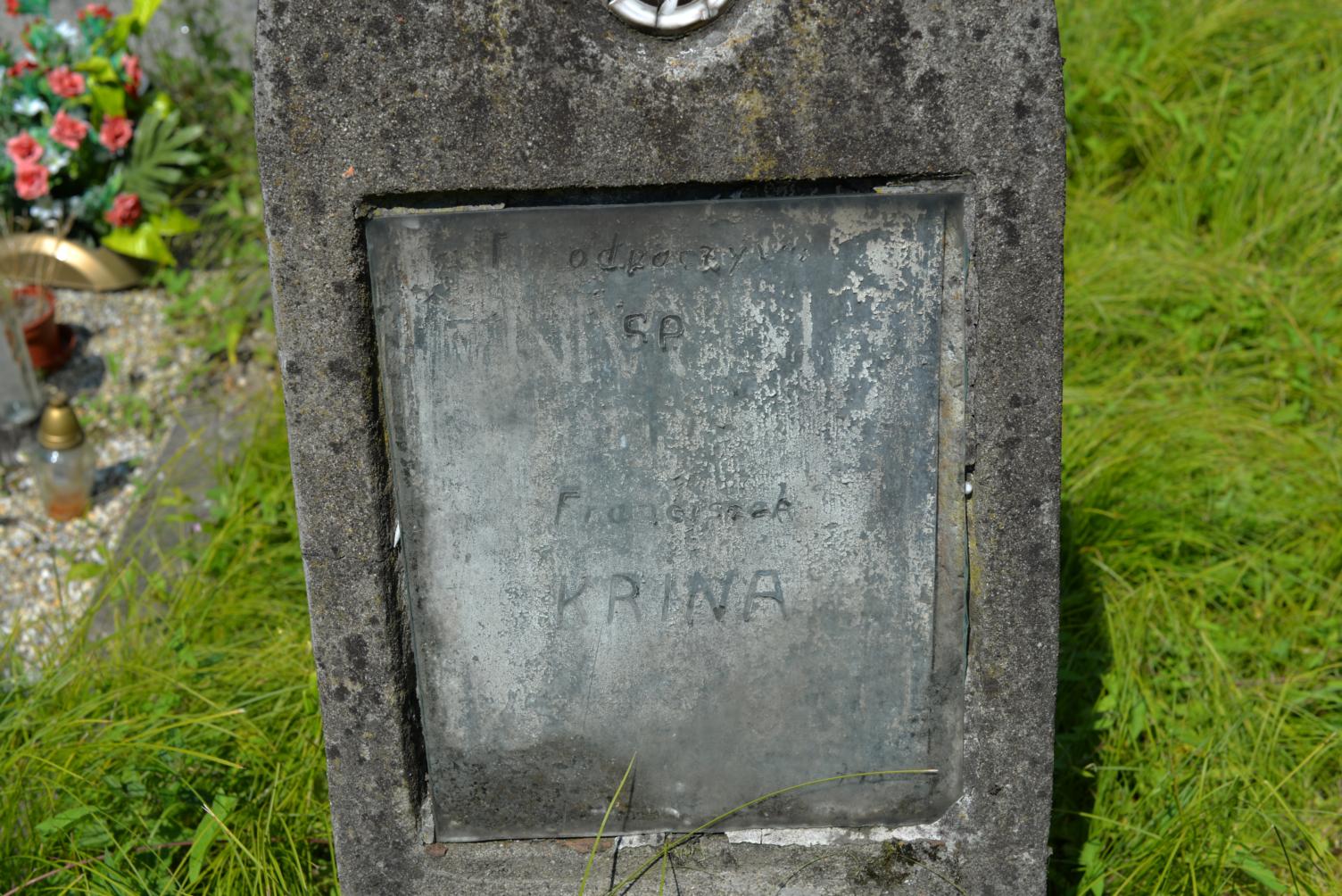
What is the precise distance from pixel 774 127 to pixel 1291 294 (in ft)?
7.10

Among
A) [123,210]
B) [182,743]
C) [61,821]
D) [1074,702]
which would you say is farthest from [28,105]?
[1074,702]

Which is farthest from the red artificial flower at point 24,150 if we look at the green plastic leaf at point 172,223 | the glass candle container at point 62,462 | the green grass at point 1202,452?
the green grass at point 1202,452

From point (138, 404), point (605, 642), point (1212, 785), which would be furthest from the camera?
point (138, 404)

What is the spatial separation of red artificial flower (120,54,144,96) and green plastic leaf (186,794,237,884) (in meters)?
2.50

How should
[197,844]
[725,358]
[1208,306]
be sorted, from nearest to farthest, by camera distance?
[725,358] < [197,844] < [1208,306]

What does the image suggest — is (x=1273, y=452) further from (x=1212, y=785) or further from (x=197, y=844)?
(x=197, y=844)

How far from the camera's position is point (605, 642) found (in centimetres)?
149

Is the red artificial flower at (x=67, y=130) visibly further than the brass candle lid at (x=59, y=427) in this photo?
Yes

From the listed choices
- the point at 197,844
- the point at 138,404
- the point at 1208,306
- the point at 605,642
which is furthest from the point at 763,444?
the point at 138,404

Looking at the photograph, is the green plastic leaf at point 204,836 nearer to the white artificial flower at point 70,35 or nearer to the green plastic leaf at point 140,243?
the green plastic leaf at point 140,243

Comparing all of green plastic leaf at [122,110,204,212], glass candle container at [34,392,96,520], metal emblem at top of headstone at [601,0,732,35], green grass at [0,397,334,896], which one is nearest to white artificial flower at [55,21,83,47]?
green plastic leaf at [122,110,204,212]

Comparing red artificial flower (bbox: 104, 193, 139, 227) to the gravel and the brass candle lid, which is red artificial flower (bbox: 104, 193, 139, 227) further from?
the brass candle lid

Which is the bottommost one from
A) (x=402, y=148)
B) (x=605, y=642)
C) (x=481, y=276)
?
(x=605, y=642)

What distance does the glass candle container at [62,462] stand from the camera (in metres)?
2.70
